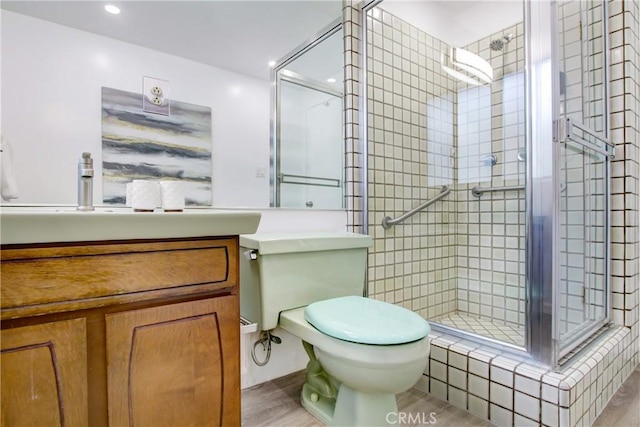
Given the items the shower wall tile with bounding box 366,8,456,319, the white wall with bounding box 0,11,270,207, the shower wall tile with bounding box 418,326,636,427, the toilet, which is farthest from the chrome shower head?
the white wall with bounding box 0,11,270,207

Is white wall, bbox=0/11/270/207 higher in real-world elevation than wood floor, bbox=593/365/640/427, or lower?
higher

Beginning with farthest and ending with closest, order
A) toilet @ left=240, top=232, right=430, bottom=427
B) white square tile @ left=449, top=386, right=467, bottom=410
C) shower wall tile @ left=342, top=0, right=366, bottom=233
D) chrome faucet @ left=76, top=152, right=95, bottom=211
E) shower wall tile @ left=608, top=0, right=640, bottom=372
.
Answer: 1. shower wall tile @ left=342, top=0, right=366, bottom=233
2. shower wall tile @ left=608, top=0, right=640, bottom=372
3. white square tile @ left=449, top=386, right=467, bottom=410
4. toilet @ left=240, top=232, right=430, bottom=427
5. chrome faucet @ left=76, top=152, right=95, bottom=211

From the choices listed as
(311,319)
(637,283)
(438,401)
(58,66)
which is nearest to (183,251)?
(311,319)

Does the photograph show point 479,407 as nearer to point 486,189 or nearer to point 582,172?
point 582,172

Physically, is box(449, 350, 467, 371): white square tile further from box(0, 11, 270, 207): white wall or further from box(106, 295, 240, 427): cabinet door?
box(0, 11, 270, 207): white wall

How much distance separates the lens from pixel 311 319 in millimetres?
1096

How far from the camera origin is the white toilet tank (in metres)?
1.20

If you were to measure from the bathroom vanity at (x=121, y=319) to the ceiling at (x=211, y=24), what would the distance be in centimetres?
91

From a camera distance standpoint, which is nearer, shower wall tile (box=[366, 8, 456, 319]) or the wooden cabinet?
the wooden cabinet

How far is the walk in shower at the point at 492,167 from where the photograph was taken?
121cm

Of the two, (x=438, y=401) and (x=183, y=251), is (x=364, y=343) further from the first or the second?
(x=438, y=401)

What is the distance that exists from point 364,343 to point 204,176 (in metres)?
0.92

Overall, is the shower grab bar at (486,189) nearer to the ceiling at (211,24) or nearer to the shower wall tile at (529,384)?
the shower wall tile at (529,384)

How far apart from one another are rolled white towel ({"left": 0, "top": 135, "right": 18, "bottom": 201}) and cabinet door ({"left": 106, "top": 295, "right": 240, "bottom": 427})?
25.2 inches
